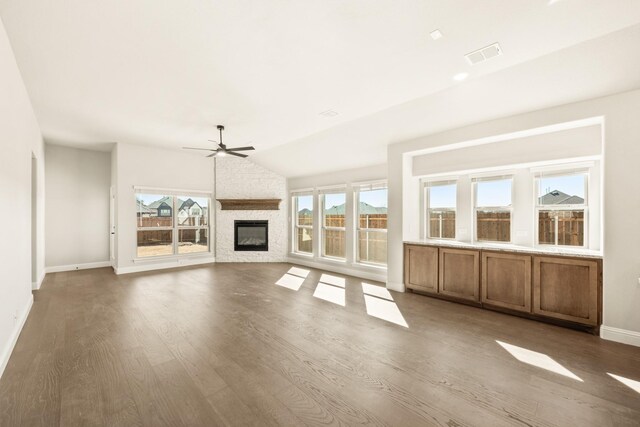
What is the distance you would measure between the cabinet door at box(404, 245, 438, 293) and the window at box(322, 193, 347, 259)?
201cm

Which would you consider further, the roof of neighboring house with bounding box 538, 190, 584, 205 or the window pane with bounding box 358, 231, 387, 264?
the window pane with bounding box 358, 231, 387, 264

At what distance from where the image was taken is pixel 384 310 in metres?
3.99

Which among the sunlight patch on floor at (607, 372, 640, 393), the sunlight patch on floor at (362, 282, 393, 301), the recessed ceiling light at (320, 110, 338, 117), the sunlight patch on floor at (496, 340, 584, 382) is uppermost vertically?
the recessed ceiling light at (320, 110, 338, 117)

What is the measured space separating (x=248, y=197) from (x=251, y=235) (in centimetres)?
109

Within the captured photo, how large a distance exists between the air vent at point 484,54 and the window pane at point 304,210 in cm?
532

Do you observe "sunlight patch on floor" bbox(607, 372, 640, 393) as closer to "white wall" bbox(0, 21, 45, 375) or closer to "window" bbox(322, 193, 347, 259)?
"window" bbox(322, 193, 347, 259)

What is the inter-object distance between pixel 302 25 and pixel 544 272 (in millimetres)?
3936

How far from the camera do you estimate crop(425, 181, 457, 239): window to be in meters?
4.99

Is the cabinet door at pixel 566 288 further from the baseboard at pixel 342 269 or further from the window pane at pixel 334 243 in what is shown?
the window pane at pixel 334 243

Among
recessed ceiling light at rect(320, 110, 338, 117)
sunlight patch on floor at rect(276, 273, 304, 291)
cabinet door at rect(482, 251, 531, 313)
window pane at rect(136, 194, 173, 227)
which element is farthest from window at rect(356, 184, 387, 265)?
window pane at rect(136, 194, 173, 227)

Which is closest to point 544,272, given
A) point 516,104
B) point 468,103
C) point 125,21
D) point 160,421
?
point 516,104

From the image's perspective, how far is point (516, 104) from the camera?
3.48m

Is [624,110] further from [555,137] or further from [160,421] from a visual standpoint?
[160,421]

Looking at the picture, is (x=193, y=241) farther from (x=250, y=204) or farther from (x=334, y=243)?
(x=334, y=243)
